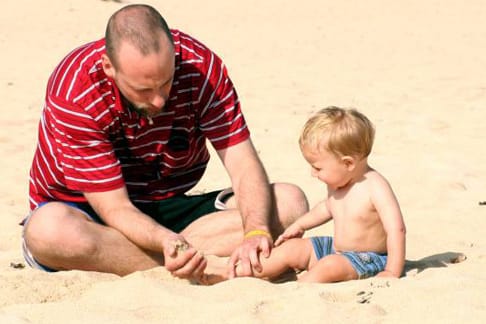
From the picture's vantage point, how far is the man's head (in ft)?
12.7

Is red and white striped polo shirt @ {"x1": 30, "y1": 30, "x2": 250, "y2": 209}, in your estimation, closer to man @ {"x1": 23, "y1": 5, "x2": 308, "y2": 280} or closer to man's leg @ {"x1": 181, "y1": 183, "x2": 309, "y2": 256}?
man @ {"x1": 23, "y1": 5, "x2": 308, "y2": 280}

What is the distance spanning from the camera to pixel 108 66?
13.2 ft

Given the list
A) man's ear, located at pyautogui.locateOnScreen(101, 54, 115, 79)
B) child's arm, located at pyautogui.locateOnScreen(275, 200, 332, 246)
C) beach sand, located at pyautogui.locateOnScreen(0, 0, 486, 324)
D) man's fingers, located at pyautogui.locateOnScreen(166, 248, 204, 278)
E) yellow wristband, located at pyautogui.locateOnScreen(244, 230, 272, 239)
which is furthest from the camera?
child's arm, located at pyautogui.locateOnScreen(275, 200, 332, 246)

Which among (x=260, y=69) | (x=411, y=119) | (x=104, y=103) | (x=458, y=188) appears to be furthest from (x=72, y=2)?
(x=104, y=103)

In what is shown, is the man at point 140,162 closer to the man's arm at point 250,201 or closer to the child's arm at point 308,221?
the man's arm at point 250,201

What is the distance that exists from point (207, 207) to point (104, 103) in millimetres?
909

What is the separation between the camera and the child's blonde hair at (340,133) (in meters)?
3.91

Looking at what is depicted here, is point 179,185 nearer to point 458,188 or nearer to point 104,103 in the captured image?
point 104,103

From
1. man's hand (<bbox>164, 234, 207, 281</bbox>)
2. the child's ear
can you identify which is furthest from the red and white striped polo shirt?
the child's ear

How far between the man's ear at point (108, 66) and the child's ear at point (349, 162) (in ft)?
3.53

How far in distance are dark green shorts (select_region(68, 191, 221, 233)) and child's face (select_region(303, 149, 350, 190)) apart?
83 centimetres

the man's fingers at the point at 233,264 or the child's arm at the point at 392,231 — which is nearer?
the child's arm at the point at 392,231

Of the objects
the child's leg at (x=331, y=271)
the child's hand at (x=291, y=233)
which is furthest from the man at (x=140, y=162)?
the child's leg at (x=331, y=271)

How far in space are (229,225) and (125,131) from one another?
70cm
